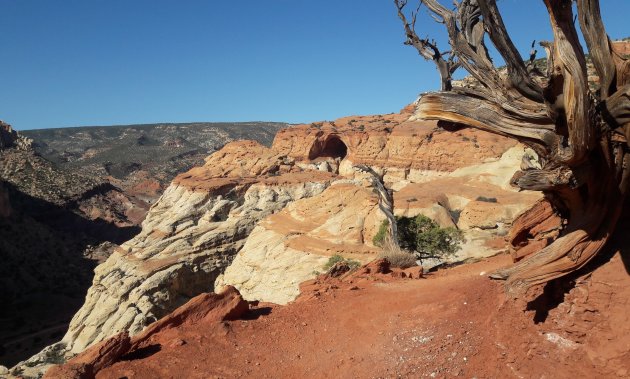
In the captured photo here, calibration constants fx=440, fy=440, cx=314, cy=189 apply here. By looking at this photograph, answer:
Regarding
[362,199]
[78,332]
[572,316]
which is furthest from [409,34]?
[78,332]

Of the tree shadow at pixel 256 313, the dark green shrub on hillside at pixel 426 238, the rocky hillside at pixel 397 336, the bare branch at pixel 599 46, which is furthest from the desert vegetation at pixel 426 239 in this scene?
the bare branch at pixel 599 46

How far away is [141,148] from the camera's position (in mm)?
147125

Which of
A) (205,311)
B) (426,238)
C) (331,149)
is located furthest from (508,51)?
(331,149)

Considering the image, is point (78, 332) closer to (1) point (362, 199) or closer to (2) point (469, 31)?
(1) point (362, 199)

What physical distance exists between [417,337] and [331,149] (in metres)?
51.1

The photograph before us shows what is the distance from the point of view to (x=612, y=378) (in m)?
5.03

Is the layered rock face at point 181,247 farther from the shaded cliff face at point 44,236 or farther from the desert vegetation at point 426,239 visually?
the desert vegetation at point 426,239

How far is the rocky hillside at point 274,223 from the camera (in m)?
23.4

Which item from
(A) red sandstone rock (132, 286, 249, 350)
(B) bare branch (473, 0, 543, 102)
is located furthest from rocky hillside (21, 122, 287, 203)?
(B) bare branch (473, 0, 543, 102)

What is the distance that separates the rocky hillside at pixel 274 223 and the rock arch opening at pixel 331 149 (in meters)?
7.03

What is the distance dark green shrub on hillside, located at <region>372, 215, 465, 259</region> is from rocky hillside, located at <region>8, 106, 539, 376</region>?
2.51 ft

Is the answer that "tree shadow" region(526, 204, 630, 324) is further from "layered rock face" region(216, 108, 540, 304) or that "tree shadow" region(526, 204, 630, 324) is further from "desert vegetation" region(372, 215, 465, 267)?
"desert vegetation" region(372, 215, 465, 267)

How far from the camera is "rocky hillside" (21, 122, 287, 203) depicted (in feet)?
353

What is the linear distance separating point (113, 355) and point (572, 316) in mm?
→ 6954
